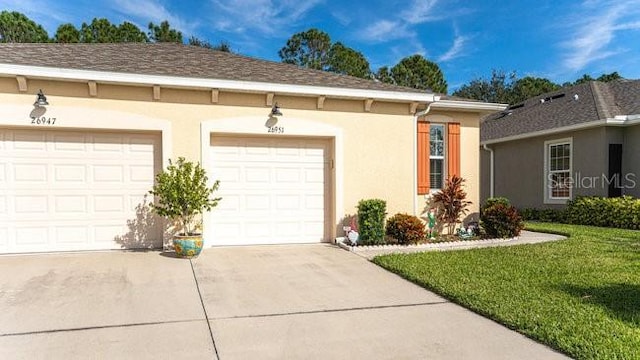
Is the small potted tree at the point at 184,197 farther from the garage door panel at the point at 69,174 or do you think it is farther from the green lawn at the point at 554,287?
the green lawn at the point at 554,287

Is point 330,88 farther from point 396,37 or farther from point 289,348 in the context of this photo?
point 396,37

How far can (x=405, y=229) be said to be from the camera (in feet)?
26.7

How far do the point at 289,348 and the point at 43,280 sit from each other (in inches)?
155

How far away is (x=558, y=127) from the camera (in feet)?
43.6

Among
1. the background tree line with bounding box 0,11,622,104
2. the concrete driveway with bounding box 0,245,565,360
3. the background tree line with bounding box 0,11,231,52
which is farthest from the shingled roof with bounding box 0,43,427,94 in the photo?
the background tree line with bounding box 0,11,622,104

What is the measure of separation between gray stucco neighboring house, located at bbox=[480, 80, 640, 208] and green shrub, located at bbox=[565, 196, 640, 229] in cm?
58

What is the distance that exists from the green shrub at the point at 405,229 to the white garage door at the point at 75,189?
15.4 feet

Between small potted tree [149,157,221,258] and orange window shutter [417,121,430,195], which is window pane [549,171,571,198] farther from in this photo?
small potted tree [149,157,221,258]

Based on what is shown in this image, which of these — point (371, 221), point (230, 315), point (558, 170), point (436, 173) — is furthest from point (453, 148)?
point (230, 315)

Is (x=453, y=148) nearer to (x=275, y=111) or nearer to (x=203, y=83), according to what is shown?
(x=275, y=111)

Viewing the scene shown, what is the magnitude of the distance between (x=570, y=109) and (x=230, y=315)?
1447 centimetres

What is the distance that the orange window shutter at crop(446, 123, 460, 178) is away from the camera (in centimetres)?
948

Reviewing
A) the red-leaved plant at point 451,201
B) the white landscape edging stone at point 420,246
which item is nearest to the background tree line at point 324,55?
the red-leaved plant at point 451,201

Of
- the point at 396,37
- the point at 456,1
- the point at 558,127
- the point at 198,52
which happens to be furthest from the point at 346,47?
the point at 198,52
